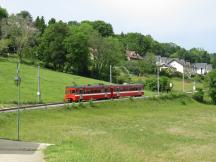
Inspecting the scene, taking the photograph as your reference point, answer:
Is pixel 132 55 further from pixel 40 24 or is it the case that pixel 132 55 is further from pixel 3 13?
pixel 3 13

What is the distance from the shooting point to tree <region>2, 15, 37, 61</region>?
381 feet

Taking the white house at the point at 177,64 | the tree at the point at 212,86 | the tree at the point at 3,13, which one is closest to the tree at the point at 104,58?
the tree at the point at 212,86

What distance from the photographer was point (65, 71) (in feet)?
377

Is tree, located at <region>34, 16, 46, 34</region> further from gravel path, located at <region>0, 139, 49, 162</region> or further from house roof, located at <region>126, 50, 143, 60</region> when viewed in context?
gravel path, located at <region>0, 139, 49, 162</region>

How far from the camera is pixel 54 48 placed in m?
113

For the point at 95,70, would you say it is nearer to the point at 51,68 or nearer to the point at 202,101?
the point at 51,68

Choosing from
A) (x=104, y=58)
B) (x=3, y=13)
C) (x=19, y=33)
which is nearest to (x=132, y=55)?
(x=3, y=13)

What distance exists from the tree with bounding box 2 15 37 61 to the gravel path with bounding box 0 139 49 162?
3652 inches

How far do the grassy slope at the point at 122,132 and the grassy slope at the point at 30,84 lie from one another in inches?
362

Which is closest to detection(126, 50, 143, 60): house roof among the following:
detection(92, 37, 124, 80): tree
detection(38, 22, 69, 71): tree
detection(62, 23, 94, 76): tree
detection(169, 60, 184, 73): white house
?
detection(169, 60, 184, 73): white house

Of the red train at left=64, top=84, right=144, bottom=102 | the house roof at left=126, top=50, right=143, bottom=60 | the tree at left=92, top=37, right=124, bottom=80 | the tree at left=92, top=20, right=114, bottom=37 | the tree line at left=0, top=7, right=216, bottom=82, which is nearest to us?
the red train at left=64, top=84, right=144, bottom=102

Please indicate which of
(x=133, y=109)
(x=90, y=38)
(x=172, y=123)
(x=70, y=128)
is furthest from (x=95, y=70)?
(x=70, y=128)

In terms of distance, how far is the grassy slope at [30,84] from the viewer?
6708 cm

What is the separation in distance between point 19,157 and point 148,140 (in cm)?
1994
